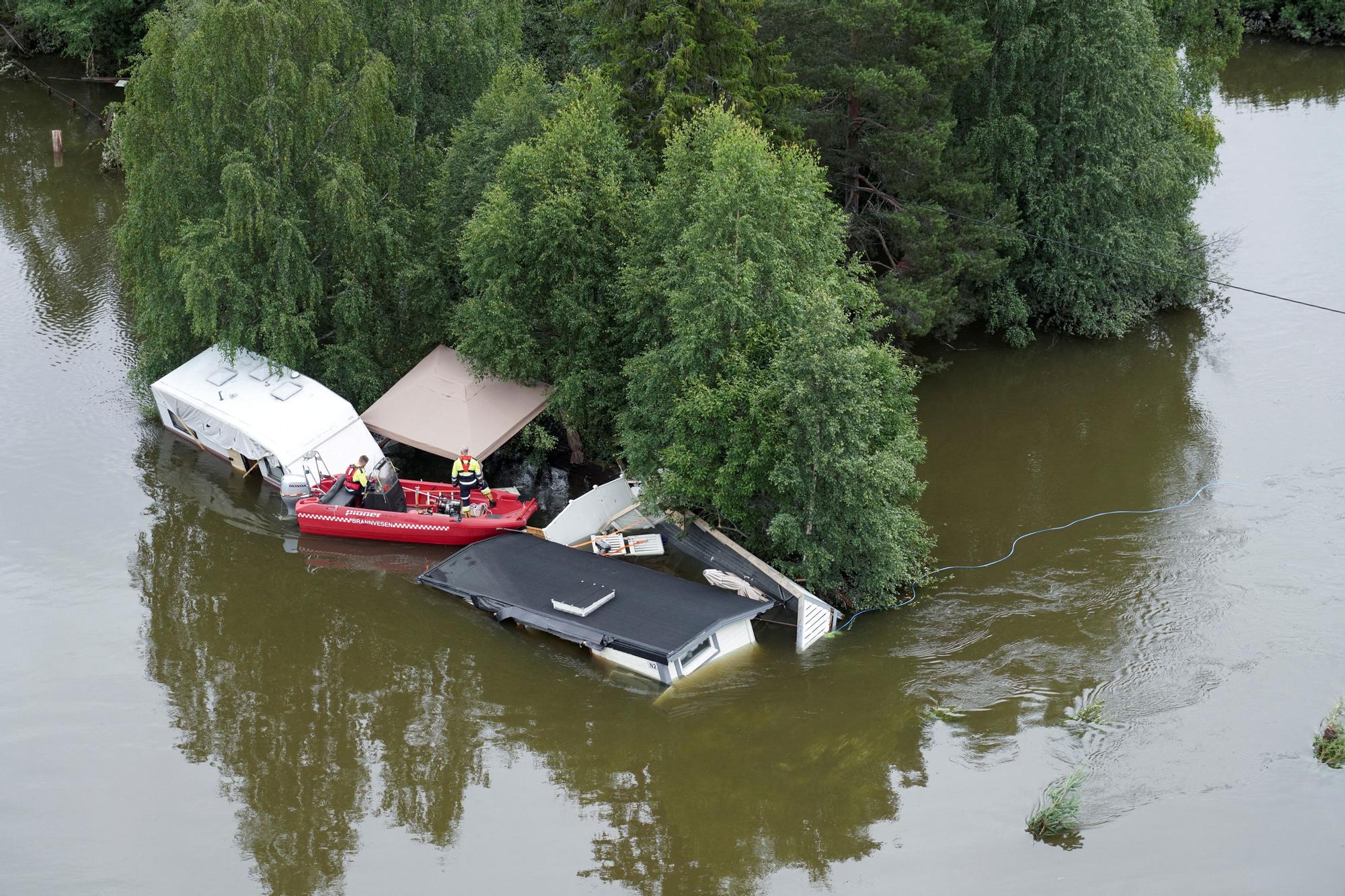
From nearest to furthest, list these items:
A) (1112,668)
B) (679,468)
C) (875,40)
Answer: (1112,668) < (679,468) < (875,40)

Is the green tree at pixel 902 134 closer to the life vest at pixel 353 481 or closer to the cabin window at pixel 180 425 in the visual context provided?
the life vest at pixel 353 481

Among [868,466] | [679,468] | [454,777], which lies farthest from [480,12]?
[454,777]

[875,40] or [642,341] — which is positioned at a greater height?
[875,40]

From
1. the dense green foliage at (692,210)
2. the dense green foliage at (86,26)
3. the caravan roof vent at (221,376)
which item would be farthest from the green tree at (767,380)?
the dense green foliage at (86,26)

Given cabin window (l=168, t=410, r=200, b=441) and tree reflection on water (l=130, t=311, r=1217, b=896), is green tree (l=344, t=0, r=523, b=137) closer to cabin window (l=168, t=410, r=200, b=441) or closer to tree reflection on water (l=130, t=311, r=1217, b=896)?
cabin window (l=168, t=410, r=200, b=441)

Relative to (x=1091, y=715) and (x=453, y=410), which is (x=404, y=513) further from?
(x=1091, y=715)

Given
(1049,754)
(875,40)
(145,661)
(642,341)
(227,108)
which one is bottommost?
(145,661)

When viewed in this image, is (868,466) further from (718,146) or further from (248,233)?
(248,233)
